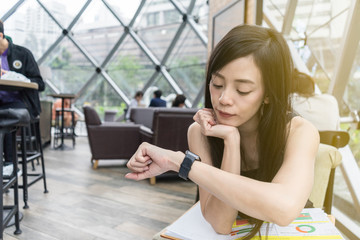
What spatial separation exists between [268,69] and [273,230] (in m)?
0.47

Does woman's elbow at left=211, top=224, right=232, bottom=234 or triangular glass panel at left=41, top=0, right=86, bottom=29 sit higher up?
triangular glass panel at left=41, top=0, right=86, bottom=29

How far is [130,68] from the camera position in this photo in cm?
847

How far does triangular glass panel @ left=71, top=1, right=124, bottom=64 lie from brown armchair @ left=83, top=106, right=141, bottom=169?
5.06 metres

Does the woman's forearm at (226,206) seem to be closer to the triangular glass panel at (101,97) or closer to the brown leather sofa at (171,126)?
the brown leather sofa at (171,126)

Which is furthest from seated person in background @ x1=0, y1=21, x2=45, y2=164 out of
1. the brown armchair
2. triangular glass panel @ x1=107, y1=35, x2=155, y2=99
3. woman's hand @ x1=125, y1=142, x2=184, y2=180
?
triangular glass panel @ x1=107, y1=35, x2=155, y2=99

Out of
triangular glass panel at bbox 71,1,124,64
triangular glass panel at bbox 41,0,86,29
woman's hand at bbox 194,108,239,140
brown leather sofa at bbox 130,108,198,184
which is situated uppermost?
triangular glass panel at bbox 41,0,86,29

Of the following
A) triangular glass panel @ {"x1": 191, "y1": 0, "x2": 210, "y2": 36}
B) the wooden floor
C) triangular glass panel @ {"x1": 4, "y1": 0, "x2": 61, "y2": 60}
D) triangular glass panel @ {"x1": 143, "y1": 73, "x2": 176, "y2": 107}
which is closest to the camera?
the wooden floor

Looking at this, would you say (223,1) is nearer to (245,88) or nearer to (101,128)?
(101,128)

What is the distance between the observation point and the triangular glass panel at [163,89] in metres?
7.82

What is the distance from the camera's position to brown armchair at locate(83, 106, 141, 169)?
4.02m

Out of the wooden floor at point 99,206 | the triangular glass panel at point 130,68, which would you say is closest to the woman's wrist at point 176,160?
the wooden floor at point 99,206

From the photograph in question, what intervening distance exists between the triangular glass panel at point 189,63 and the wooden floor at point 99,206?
385 centimetres

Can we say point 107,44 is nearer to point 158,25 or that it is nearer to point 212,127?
point 158,25

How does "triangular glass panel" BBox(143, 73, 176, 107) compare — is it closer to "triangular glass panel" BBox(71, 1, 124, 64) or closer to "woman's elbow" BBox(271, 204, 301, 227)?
"triangular glass panel" BBox(71, 1, 124, 64)
